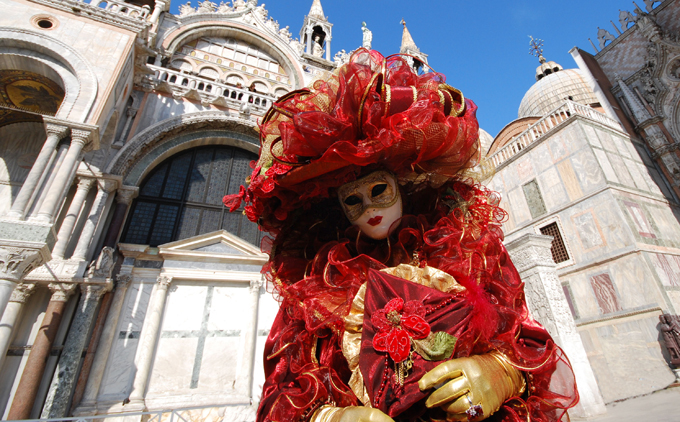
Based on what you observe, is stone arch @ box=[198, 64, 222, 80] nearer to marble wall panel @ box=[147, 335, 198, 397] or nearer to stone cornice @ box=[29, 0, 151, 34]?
stone cornice @ box=[29, 0, 151, 34]

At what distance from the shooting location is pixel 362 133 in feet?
5.22

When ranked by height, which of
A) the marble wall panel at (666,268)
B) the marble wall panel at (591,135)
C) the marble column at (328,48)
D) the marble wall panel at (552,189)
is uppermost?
the marble column at (328,48)

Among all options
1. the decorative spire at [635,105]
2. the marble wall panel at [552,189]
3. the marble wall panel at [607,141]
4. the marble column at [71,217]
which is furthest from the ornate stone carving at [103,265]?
the decorative spire at [635,105]

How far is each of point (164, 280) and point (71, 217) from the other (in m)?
1.77

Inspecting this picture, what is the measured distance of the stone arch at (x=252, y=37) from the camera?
927cm

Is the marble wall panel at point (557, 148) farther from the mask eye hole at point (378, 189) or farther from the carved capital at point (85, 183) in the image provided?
the carved capital at point (85, 183)

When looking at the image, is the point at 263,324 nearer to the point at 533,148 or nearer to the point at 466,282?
the point at 466,282

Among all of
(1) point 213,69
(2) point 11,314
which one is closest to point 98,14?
(1) point 213,69

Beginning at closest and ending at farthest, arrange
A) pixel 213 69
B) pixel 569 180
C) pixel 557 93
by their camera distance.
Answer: pixel 213 69, pixel 569 180, pixel 557 93

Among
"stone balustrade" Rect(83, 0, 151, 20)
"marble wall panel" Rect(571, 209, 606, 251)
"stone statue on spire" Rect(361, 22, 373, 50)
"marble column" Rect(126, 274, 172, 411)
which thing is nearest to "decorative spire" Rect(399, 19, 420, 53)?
"stone statue on spire" Rect(361, 22, 373, 50)

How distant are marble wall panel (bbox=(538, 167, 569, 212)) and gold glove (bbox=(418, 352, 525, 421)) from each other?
474 inches

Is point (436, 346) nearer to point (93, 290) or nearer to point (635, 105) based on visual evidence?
point (93, 290)

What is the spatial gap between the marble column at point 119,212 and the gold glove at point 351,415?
5.96 m

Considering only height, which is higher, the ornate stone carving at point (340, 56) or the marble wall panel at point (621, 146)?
the ornate stone carving at point (340, 56)
